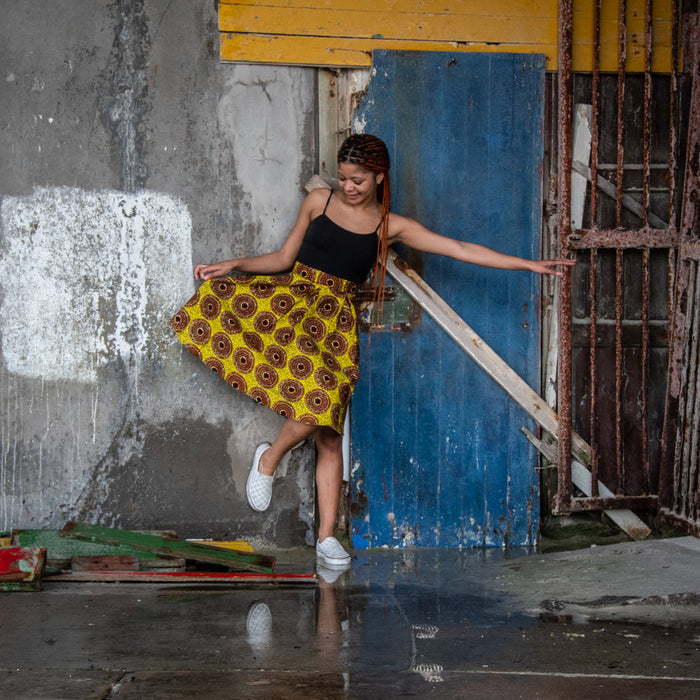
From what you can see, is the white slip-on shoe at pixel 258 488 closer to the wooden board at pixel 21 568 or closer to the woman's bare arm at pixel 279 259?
the woman's bare arm at pixel 279 259

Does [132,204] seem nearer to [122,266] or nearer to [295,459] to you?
[122,266]

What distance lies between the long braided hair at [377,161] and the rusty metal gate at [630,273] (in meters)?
0.95

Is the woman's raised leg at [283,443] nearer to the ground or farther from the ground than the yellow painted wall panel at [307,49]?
nearer to the ground

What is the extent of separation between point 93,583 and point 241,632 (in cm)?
97

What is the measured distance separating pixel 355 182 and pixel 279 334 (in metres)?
0.81

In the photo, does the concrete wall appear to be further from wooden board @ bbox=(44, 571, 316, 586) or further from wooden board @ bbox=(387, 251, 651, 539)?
wooden board @ bbox=(387, 251, 651, 539)

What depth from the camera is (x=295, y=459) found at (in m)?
4.73

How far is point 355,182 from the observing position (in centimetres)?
421

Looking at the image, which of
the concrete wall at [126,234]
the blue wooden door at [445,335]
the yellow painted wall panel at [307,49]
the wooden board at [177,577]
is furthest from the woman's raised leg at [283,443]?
the yellow painted wall panel at [307,49]

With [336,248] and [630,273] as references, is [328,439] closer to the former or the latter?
[336,248]

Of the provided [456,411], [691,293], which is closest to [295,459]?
[456,411]

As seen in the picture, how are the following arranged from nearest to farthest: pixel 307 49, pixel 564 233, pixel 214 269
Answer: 1. pixel 214 269
2. pixel 307 49
3. pixel 564 233

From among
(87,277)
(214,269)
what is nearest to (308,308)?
(214,269)

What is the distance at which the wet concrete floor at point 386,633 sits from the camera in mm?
2871
